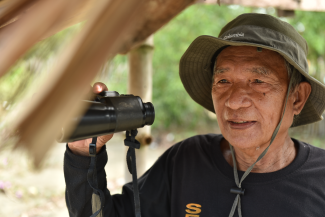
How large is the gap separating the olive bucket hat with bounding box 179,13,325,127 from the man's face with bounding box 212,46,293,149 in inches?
2.3

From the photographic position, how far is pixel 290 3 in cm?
219

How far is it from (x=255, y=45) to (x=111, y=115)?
0.68 m

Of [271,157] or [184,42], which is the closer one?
[271,157]

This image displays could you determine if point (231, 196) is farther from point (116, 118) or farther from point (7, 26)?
point (7, 26)

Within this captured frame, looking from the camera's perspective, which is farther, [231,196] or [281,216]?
[231,196]

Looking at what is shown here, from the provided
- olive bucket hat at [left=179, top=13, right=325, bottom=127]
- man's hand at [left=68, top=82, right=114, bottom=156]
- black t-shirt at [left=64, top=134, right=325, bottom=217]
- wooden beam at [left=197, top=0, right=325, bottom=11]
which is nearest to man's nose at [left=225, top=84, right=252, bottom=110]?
olive bucket hat at [left=179, top=13, right=325, bottom=127]

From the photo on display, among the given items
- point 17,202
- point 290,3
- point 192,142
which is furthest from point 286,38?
point 17,202

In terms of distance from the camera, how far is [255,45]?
46.1 inches

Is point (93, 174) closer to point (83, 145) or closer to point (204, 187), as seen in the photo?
point (83, 145)

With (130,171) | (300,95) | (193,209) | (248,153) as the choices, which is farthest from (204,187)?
(300,95)

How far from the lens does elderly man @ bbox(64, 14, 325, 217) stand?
121 centimetres

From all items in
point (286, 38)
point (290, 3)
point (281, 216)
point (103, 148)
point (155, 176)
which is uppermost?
point (290, 3)

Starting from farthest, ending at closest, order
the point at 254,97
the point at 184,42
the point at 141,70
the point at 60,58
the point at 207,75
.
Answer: the point at 184,42 → the point at 141,70 → the point at 207,75 → the point at 254,97 → the point at 60,58

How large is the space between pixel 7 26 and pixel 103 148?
1.00 meters
